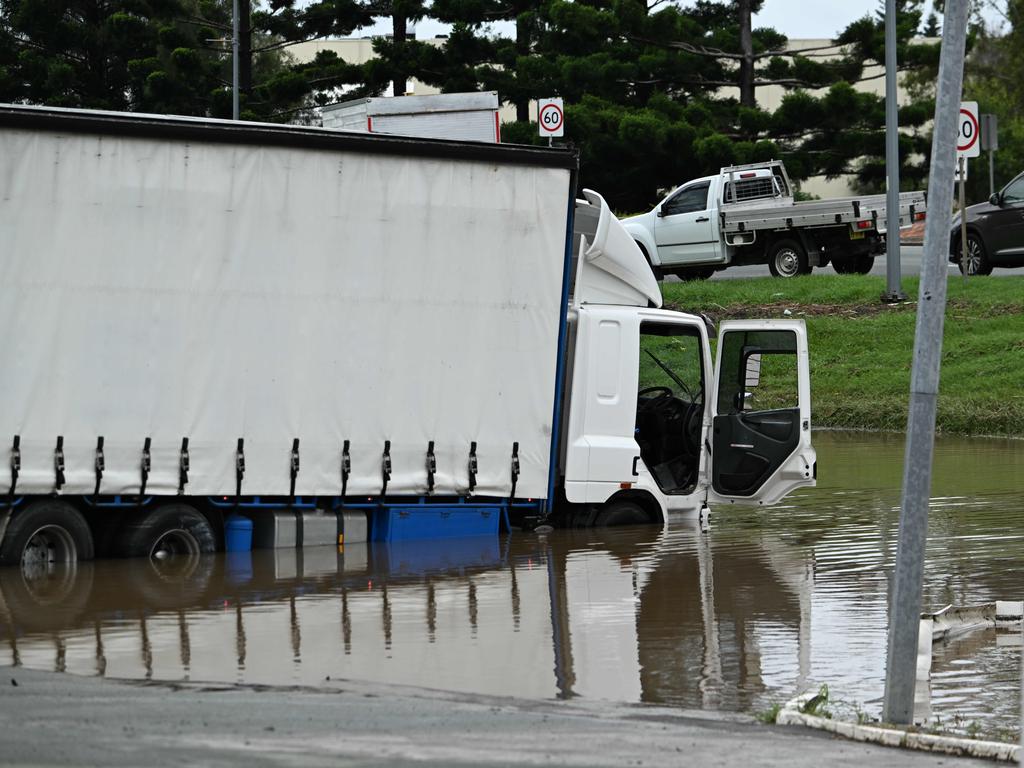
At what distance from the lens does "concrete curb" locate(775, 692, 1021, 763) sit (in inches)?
256

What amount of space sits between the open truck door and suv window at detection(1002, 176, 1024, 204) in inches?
484

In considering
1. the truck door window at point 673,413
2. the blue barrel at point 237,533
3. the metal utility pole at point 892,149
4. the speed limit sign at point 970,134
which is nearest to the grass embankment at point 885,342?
the metal utility pole at point 892,149

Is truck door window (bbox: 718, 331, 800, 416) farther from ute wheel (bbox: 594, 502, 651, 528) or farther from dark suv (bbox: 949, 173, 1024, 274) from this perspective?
dark suv (bbox: 949, 173, 1024, 274)

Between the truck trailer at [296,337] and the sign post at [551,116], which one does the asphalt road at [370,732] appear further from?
the sign post at [551,116]

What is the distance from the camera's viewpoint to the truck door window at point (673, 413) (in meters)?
13.9

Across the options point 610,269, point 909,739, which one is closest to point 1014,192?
point 610,269

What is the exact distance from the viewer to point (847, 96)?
121 feet

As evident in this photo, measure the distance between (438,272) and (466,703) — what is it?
17.8 ft

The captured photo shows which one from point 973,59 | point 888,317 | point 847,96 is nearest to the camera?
point 888,317

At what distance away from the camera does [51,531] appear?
37.6 ft

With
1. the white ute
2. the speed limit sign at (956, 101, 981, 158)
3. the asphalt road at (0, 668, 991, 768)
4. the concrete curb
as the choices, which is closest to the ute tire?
the asphalt road at (0, 668, 991, 768)

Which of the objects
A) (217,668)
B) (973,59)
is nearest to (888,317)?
(217,668)

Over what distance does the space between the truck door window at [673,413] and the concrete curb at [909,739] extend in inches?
271

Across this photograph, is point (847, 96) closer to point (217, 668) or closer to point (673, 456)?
point (673, 456)
